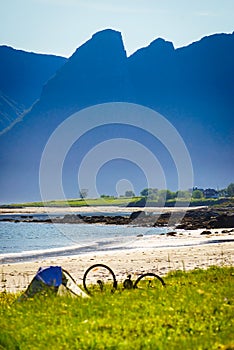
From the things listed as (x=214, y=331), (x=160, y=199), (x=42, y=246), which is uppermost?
(x=160, y=199)

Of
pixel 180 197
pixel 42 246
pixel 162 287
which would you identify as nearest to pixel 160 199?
pixel 180 197

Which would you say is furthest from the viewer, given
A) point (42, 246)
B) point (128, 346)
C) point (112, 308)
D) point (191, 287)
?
point (42, 246)

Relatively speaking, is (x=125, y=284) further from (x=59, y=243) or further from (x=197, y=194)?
(x=197, y=194)

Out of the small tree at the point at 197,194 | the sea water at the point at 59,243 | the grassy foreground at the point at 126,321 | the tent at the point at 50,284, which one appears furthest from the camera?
the small tree at the point at 197,194

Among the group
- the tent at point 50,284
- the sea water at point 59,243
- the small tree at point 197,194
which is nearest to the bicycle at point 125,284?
the tent at point 50,284

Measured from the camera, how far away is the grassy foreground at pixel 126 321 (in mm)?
7398

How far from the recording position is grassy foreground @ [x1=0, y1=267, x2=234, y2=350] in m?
7.40

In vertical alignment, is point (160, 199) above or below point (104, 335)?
above

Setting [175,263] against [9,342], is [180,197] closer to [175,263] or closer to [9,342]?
[175,263]

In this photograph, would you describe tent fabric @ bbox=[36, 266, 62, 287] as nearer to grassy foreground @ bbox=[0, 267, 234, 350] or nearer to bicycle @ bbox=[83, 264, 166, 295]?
grassy foreground @ bbox=[0, 267, 234, 350]

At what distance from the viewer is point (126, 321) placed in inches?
331

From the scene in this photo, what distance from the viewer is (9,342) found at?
7.84 m

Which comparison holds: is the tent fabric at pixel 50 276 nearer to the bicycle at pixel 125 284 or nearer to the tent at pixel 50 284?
the tent at pixel 50 284

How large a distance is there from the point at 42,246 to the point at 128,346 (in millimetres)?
40691
